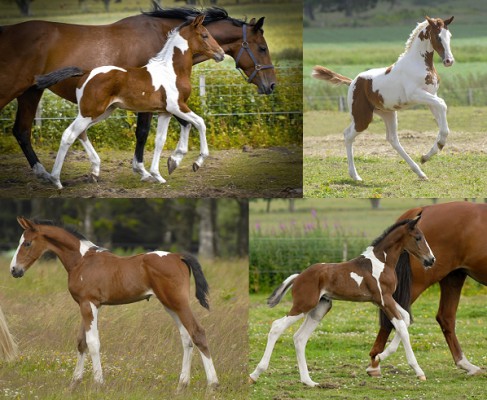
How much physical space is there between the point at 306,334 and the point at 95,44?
2.53 meters

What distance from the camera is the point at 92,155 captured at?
7.89m

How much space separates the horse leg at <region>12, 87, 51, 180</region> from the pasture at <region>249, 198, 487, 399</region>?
219 cm

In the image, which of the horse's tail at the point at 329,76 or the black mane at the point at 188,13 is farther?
the horse's tail at the point at 329,76

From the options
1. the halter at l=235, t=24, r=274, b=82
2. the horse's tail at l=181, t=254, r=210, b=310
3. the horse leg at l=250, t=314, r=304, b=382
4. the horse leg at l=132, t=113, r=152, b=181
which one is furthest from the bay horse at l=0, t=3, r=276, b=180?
the horse leg at l=250, t=314, r=304, b=382

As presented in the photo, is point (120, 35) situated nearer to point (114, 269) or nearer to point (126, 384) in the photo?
point (114, 269)

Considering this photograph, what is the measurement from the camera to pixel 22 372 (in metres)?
7.49

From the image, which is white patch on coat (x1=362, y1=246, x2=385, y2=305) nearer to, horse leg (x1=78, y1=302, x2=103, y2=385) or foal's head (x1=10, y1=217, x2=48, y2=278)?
horse leg (x1=78, y1=302, x2=103, y2=385)

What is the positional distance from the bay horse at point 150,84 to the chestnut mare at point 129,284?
2.86 feet

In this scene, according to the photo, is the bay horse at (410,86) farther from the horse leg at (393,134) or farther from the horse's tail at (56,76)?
the horse's tail at (56,76)

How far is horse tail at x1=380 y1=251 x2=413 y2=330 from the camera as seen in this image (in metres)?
7.58

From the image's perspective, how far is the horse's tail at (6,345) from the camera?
25.0 feet

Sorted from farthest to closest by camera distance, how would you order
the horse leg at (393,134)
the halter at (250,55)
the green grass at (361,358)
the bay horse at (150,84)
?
the horse leg at (393,134) < the halter at (250,55) < the bay horse at (150,84) < the green grass at (361,358)

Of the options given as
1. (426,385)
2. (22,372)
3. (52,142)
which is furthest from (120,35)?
(426,385)

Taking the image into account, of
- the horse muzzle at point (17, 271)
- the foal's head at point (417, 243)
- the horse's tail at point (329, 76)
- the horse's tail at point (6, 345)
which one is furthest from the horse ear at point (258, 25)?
the horse's tail at point (6, 345)
